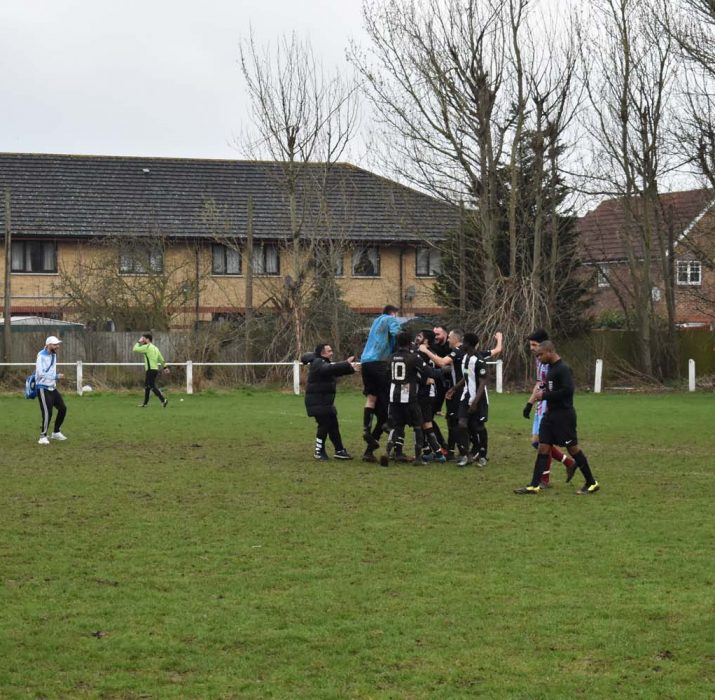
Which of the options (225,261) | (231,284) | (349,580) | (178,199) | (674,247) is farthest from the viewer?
(178,199)

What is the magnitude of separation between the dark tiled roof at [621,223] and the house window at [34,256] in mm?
20249

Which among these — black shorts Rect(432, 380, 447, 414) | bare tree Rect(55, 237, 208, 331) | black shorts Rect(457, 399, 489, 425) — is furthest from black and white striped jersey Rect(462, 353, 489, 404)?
bare tree Rect(55, 237, 208, 331)

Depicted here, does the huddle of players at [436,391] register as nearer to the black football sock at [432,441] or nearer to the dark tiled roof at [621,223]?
the black football sock at [432,441]

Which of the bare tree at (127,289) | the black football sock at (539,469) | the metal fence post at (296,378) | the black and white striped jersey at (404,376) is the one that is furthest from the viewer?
the bare tree at (127,289)

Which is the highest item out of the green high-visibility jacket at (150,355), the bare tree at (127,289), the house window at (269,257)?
the house window at (269,257)

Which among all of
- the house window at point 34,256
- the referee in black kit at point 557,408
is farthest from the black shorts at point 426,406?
the house window at point 34,256

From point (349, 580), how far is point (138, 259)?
115ft

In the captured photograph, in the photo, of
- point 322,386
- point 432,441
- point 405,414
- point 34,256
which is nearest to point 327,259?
point 34,256

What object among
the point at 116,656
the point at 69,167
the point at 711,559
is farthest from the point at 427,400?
the point at 69,167

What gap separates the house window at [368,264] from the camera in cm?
5022

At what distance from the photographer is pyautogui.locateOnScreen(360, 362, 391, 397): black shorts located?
1764cm

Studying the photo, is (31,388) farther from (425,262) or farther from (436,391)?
(425,262)

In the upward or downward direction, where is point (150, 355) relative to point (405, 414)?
upward

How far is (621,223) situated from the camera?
4544cm
